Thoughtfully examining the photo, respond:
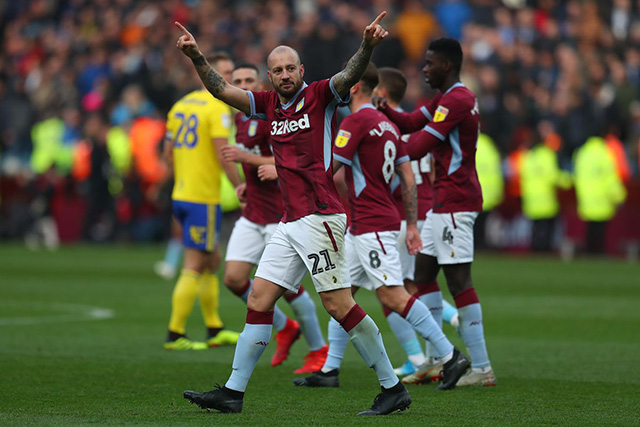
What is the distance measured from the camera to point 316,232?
24.8 ft

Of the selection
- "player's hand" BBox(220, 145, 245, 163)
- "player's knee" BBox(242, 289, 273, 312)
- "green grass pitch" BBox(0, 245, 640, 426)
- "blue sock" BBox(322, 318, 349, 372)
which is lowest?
"green grass pitch" BBox(0, 245, 640, 426)

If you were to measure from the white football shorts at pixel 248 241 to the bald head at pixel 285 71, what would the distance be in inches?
123

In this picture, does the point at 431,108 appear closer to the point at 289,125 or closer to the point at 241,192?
the point at 241,192

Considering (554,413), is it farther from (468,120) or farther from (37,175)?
(37,175)

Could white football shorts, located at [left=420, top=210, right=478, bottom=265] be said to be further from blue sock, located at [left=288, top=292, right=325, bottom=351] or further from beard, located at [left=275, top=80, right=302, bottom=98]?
beard, located at [left=275, top=80, right=302, bottom=98]

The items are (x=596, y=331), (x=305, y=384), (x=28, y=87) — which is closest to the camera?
(x=305, y=384)

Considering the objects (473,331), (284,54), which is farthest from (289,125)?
(473,331)

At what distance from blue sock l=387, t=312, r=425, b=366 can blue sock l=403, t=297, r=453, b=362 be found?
60 centimetres

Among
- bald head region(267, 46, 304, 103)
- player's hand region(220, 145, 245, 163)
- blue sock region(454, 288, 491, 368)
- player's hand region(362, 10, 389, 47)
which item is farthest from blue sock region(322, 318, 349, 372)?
player's hand region(362, 10, 389, 47)

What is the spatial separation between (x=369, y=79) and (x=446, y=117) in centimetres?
65

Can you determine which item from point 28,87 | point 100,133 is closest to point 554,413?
point 100,133

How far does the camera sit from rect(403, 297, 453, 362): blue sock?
8.70 m

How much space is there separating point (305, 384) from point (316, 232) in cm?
186

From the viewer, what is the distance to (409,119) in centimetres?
950
